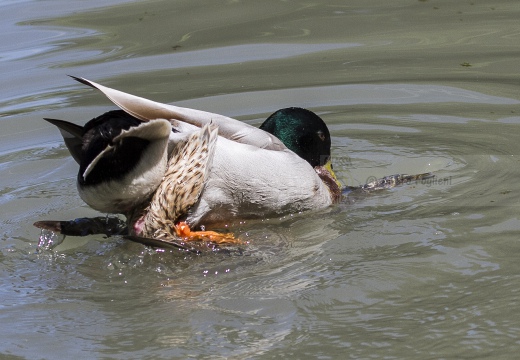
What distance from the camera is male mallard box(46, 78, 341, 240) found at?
14.9ft

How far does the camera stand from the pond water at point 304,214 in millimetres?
3834

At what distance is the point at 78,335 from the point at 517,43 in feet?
18.6

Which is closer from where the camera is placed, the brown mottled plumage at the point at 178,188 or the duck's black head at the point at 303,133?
the brown mottled plumage at the point at 178,188

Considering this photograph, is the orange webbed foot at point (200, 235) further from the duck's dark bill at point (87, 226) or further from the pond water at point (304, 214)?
the duck's dark bill at point (87, 226)

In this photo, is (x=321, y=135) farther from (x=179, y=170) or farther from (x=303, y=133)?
(x=179, y=170)

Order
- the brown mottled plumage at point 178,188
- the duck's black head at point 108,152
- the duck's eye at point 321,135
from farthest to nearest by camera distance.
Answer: the duck's eye at point 321,135, the brown mottled plumage at point 178,188, the duck's black head at point 108,152

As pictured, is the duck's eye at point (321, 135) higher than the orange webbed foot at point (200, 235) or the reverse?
higher

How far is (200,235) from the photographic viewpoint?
16.2 feet

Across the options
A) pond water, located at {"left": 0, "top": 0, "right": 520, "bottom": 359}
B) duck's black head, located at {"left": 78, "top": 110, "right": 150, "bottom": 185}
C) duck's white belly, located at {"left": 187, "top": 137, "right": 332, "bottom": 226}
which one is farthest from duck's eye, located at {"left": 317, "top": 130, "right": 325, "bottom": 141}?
duck's black head, located at {"left": 78, "top": 110, "right": 150, "bottom": 185}

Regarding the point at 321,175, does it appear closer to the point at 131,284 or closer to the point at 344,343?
the point at 131,284

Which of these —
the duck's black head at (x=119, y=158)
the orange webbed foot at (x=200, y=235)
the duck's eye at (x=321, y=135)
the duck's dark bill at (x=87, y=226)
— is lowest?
the orange webbed foot at (x=200, y=235)

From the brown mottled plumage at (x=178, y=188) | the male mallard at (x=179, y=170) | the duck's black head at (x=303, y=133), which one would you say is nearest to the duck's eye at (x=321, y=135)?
the duck's black head at (x=303, y=133)

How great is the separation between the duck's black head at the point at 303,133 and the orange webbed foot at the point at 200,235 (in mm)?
1323

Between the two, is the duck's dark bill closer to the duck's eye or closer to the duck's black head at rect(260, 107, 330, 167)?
the duck's black head at rect(260, 107, 330, 167)
